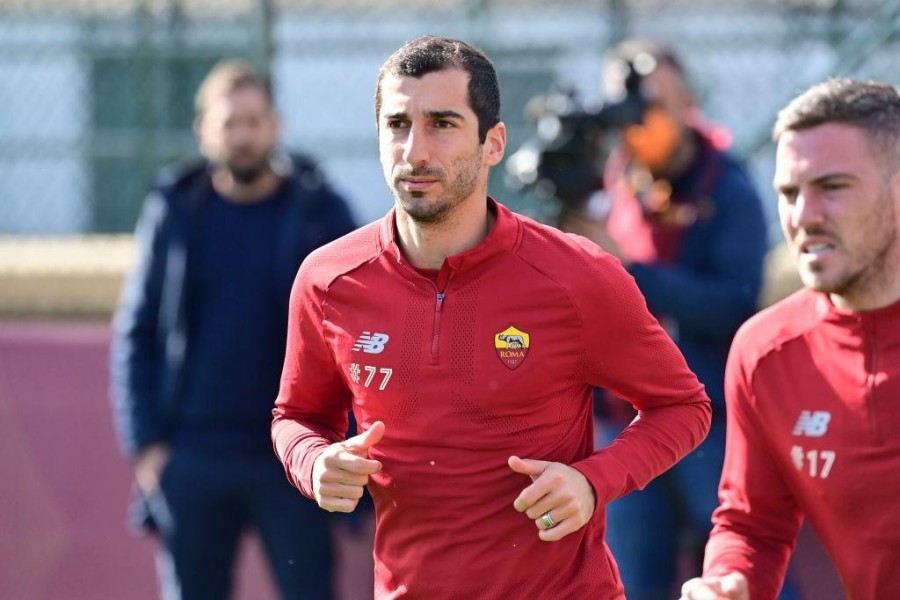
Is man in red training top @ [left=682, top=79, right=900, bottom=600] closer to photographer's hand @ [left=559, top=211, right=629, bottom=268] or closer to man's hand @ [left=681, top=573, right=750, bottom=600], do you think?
man's hand @ [left=681, top=573, right=750, bottom=600]

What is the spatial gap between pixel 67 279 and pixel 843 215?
4478mm

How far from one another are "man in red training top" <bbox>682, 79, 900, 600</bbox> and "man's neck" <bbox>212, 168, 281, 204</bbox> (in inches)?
98.9

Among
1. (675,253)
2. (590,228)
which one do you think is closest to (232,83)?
(590,228)

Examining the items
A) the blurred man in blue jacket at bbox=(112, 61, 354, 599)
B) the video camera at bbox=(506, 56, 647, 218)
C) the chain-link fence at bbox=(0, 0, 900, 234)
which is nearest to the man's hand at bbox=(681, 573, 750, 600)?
the video camera at bbox=(506, 56, 647, 218)

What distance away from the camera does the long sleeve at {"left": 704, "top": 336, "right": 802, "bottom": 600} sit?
379 centimetres

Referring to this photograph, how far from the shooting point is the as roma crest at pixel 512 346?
345 centimetres

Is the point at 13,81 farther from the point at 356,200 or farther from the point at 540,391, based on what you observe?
the point at 540,391

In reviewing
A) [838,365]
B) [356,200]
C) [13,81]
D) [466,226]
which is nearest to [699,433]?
[838,365]

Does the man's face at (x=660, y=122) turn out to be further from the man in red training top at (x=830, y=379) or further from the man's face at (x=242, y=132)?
the man in red training top at (x=830, y=379)

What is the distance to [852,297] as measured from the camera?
371cm

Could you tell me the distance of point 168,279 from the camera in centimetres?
589

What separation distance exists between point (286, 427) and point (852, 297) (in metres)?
1.35

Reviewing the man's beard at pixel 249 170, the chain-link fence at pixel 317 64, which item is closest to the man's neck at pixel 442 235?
the man's beard at pixel 249 170

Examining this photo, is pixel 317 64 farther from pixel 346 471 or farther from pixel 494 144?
pixel 346 471
